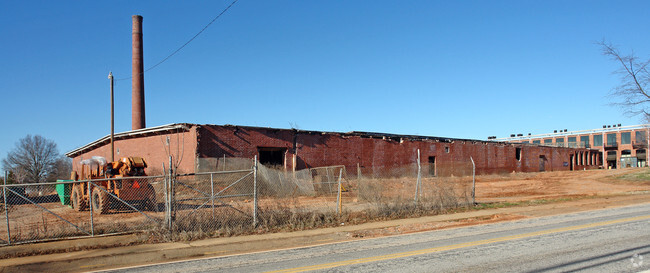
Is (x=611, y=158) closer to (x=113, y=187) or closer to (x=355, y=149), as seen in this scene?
Answer: (x=355, y=149)

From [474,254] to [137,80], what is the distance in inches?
1443

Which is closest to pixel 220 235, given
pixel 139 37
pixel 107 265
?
pixel 107 265

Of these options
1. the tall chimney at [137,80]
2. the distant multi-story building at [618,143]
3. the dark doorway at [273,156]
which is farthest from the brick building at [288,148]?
the distant multi-story building at [618,143]

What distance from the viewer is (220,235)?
11.9 m

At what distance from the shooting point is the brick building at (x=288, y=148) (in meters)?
26.6

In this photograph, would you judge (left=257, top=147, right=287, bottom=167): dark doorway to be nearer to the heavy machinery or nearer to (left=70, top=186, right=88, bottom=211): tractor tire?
the heavy machinery

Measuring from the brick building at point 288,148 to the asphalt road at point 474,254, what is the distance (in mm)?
17172

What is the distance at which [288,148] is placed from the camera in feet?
99.4

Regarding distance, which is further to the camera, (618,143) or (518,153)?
(618,143)

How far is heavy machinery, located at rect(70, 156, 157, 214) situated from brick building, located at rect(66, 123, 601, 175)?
23.7 ft

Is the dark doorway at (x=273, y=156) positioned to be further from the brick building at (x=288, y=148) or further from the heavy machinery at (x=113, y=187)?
the heavy machinery at (x=113, y=187)

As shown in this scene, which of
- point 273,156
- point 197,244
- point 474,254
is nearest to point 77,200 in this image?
point 197,244

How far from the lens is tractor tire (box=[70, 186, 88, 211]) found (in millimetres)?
18875

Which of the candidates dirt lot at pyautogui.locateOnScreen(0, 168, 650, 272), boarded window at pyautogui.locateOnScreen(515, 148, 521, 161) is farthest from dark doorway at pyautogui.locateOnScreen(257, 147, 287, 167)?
boarded window at pyautogui.locateOnScreen(515, 148, 521, 161)
